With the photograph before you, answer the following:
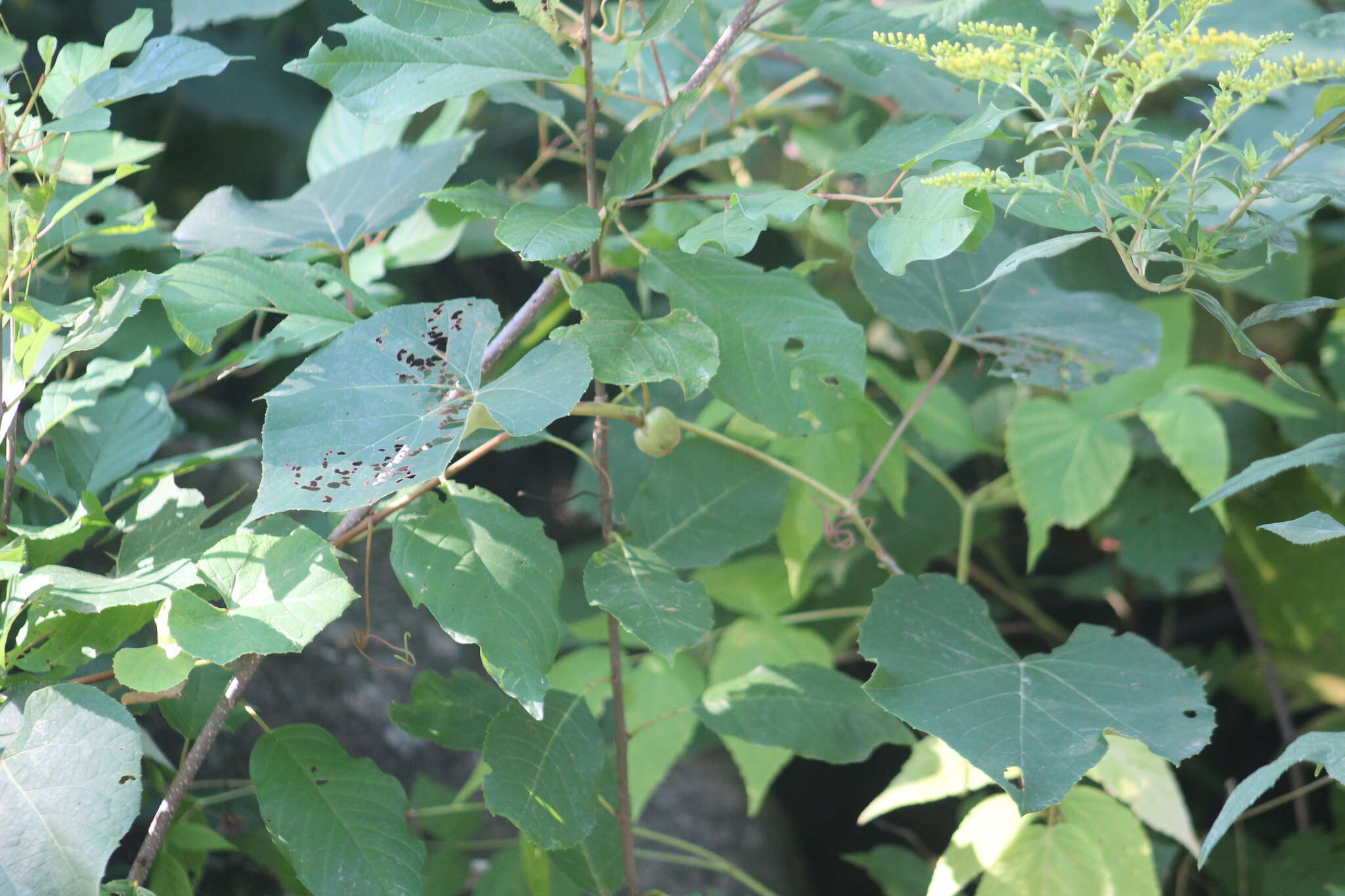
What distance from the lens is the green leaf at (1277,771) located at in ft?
1.73

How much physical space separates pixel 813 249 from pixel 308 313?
91 cm

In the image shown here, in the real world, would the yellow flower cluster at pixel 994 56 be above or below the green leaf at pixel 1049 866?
above

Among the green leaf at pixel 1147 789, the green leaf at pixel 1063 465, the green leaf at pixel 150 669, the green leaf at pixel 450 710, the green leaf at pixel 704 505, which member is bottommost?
the green leaf at pixel 1147 789

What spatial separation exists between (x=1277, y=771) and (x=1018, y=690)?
17 centimetres

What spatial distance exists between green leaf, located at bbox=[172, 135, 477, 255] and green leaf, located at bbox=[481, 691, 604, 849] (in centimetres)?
45

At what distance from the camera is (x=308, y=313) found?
72 cm

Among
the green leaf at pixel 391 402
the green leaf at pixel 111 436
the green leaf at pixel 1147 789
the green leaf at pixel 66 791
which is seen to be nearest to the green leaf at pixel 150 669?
the green leaf at pixel 66 791

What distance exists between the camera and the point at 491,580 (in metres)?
0.66

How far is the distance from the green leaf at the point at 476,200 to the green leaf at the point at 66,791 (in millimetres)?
381

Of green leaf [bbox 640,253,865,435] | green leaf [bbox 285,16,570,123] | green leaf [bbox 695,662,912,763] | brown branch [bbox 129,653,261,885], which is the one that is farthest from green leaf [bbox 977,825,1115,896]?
green leaf [bbox 285,16,570,123]

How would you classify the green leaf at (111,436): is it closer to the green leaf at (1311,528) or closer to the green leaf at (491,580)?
the green leaf at (491,580)

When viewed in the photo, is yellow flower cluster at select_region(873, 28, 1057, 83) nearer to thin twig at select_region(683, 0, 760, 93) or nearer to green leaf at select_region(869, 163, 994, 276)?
green leaf at select_region(869, 163, 994, 276)

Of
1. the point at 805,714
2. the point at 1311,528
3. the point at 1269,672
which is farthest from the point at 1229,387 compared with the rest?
the point at 805,714

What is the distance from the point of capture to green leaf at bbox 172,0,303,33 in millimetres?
1052
